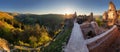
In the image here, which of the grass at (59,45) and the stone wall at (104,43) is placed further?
the grass at (59,45)

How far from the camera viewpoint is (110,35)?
50.6ft

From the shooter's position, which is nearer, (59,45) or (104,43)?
(104,43)

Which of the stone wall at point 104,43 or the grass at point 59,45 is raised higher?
the stone wall at point 104,43

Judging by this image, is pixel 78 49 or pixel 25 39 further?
pixel 25 39

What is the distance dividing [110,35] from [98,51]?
303cm

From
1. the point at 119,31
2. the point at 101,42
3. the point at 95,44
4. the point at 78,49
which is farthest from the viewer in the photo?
the point at 119,31

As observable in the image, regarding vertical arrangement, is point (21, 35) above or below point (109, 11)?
below

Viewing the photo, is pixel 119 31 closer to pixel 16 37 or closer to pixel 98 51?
pixel 98 51

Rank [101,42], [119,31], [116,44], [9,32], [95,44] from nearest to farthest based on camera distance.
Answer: [95,44]
[101,42]
[116,44]
[119,31]
[9,32]

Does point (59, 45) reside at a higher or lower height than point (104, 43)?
lower

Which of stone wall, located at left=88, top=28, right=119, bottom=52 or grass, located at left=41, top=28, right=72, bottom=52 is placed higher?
stone wall, located at left=88, top=28, right=119, bottom=52

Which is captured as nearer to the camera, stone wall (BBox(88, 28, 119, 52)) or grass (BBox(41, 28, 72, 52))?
stone wall (BBox(88, 28, 119, 52))

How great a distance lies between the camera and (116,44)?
14.9 meters

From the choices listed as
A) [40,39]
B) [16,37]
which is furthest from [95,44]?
[16,37]
